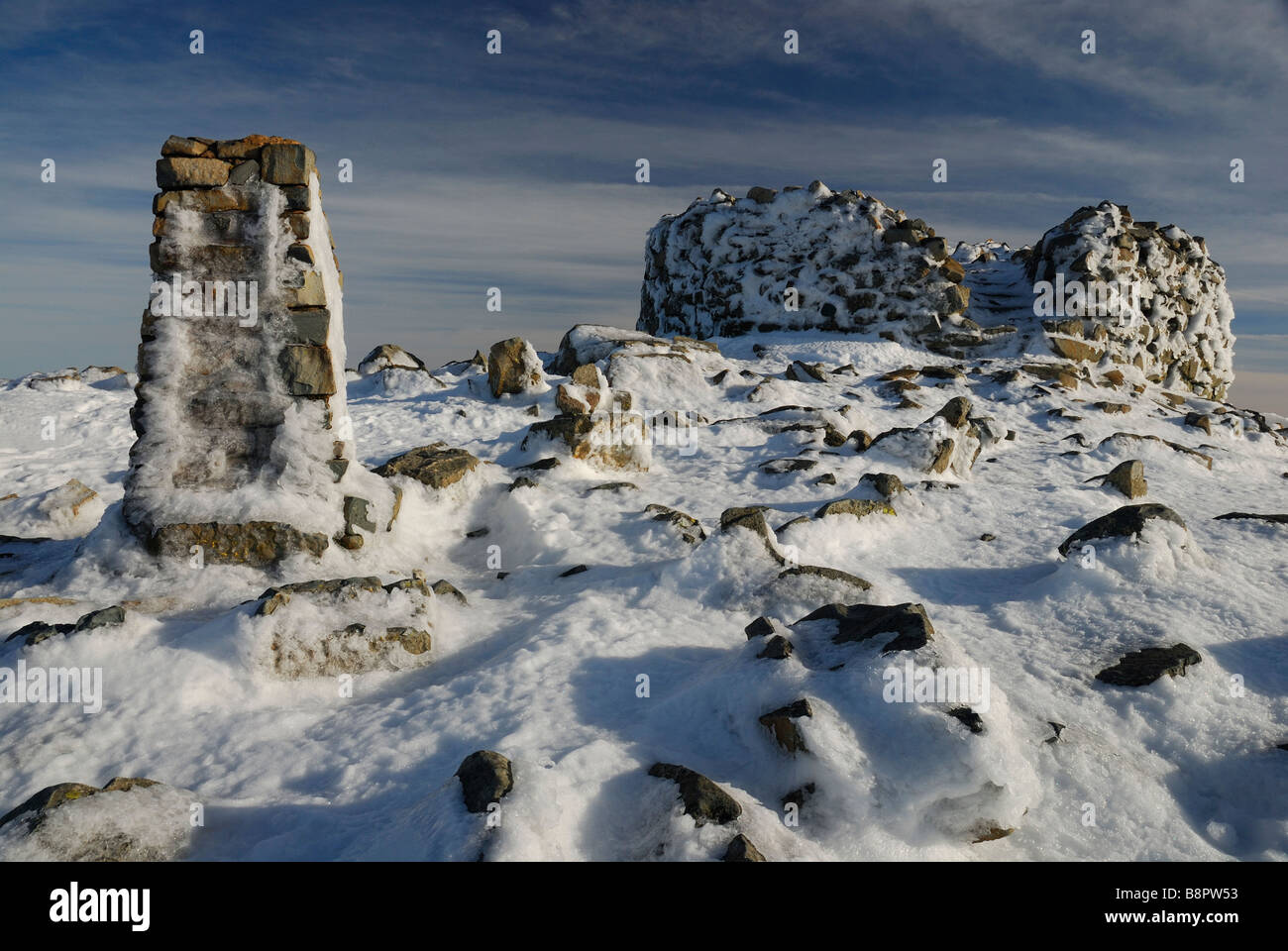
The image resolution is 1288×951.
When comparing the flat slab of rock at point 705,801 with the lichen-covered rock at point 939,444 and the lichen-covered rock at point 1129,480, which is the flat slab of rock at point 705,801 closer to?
the lichen-covered rock at point 939,444

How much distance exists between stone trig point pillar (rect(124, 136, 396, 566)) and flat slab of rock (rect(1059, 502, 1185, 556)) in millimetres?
7379

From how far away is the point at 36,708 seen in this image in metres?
4.64

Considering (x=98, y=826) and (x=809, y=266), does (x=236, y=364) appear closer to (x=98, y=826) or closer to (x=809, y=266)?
(x=98, y=826)

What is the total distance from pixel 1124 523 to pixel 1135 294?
2723 centimetres

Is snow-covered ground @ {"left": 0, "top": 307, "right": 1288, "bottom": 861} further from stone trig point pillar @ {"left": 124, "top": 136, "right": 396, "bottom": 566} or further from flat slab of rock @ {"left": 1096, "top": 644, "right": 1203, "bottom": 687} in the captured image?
stone trig point pillar @ {"left": 124, "top": 136, "right": 396, "bottom": 566}

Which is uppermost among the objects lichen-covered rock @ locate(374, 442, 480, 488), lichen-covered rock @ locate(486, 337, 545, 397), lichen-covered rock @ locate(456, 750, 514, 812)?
lichen-covered rock @ locate(486, 337, 545, 397)

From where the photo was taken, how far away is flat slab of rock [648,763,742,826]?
341cm

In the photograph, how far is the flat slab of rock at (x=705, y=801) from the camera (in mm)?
3414

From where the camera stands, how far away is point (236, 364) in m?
6.93

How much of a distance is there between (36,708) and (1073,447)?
597 inches

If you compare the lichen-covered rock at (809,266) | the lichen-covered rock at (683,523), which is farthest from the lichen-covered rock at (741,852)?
the lichen-covered rock at (809,266)

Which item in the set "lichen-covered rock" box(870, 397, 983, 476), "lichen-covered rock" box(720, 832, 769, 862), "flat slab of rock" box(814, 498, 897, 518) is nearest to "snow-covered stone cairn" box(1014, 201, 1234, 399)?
"lichen-covered rock" box(870, 397, 983, 476)
